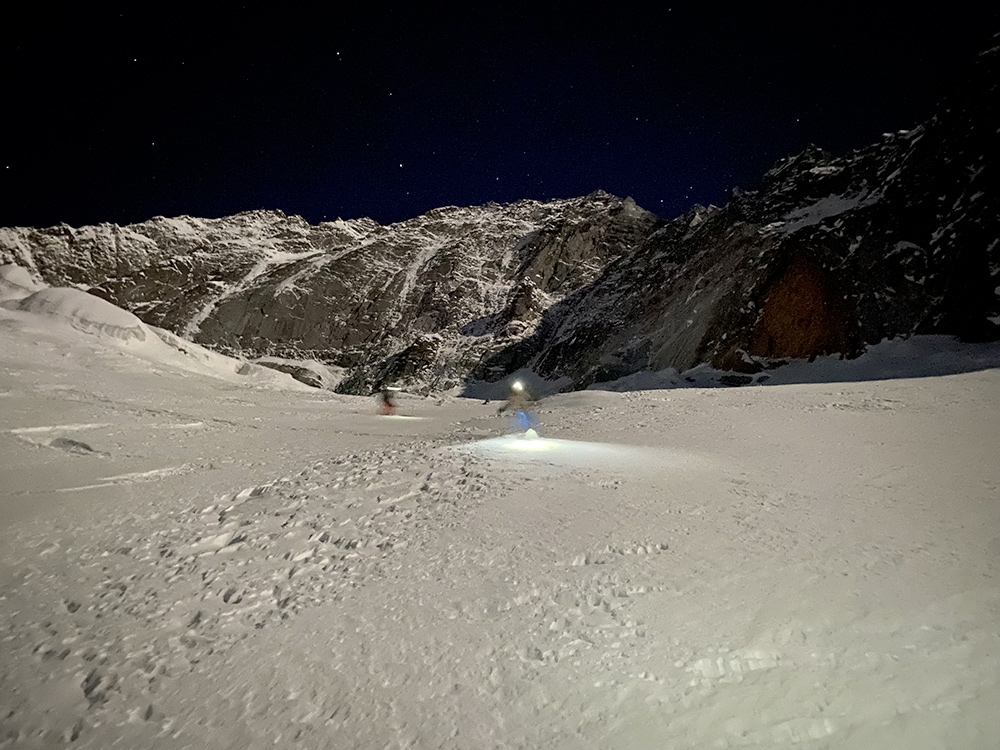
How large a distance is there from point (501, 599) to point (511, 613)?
0.22m

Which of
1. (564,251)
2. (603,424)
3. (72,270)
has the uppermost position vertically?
(564,251)

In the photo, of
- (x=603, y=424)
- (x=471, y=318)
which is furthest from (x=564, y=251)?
(x=603, y=424)

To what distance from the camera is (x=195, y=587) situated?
449 cm

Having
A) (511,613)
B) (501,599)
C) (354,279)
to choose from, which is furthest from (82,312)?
(354,279)

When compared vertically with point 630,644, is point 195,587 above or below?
below

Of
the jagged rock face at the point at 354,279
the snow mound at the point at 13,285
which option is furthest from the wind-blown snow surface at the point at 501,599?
the jagged rock face at the point at 354,279

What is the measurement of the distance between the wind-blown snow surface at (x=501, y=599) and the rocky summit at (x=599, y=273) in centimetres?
2509

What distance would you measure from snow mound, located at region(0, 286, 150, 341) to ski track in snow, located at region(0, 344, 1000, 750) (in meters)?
25.2

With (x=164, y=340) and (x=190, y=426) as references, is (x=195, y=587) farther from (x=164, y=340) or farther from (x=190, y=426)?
(x=164, y=340)

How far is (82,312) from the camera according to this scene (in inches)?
1073

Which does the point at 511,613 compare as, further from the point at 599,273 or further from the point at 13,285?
the point at 599,273

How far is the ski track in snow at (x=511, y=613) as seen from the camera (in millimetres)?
2875

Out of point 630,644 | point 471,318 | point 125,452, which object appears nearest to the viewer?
point 630,644

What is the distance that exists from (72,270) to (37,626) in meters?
130
